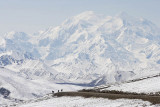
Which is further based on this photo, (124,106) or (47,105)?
(47,105)

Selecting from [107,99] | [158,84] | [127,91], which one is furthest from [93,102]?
[158,84]

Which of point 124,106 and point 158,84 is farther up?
point 158,84

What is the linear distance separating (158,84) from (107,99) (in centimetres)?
1247

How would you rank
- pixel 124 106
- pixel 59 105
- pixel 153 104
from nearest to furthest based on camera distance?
pixel 153 104 → pixel 124 106 → pixel 59 105

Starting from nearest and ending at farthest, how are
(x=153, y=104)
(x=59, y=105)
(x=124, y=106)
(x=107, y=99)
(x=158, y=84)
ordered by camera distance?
(x=153, y=104), (x=124, y=106), (x=107, y=99), (x=59, y=105), (x=158, y=84)

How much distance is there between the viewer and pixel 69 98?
60.8m

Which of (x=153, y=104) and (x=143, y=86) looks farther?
(x=143, y=86)

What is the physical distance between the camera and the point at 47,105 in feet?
192

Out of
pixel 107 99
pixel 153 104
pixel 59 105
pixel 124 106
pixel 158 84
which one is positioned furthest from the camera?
pixel 158 84

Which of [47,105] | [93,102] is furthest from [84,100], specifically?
[47,105]

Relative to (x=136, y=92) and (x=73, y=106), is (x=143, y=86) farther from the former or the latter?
(x=73, y=106)

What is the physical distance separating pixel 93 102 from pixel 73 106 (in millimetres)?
3193

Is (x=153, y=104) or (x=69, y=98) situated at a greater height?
(x=69, y=98)

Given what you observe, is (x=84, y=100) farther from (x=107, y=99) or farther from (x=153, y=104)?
(x=153, y=104)
